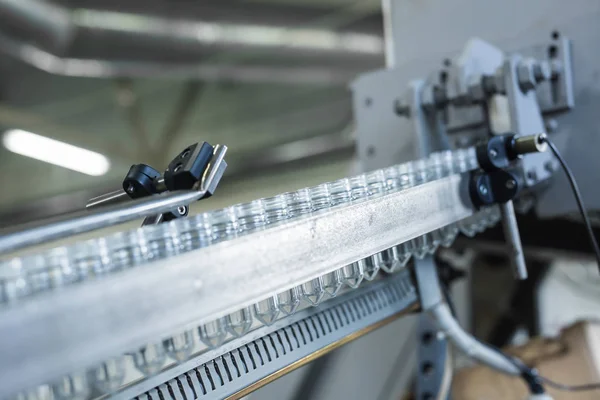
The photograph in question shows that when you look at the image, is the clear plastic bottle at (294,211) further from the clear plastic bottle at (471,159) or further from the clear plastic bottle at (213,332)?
the clear plastic bottle at (471,159)

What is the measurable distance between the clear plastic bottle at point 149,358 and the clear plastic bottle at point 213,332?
39 mm

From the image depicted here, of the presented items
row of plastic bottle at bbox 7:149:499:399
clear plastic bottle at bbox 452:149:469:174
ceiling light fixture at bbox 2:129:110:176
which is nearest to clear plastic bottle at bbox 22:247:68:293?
row of plastic bottle at bbox 7:149:499:399

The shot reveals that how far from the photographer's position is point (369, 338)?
135 cm

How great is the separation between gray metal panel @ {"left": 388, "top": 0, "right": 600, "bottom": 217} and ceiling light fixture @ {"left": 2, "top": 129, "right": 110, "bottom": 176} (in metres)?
2.11

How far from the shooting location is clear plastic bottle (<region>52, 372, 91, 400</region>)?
310 mm

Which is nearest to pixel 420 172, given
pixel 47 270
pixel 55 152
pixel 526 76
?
pixel 526 76

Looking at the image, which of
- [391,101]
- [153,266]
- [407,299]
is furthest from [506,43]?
[153,266]

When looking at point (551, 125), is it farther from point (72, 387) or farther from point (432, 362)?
point (72, 387)

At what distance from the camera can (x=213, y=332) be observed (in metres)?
0.38

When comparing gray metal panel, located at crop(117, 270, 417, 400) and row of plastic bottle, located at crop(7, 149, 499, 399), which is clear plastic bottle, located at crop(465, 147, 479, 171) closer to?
row of plastic bottle, located at crop(7, 149, 499, 399)

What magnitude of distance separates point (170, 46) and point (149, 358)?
1.83m

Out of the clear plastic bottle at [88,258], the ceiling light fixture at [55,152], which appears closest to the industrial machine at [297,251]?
the clear plastic bottle at [88,258]

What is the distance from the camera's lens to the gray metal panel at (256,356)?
421mm

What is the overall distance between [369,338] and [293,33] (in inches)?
59.9
